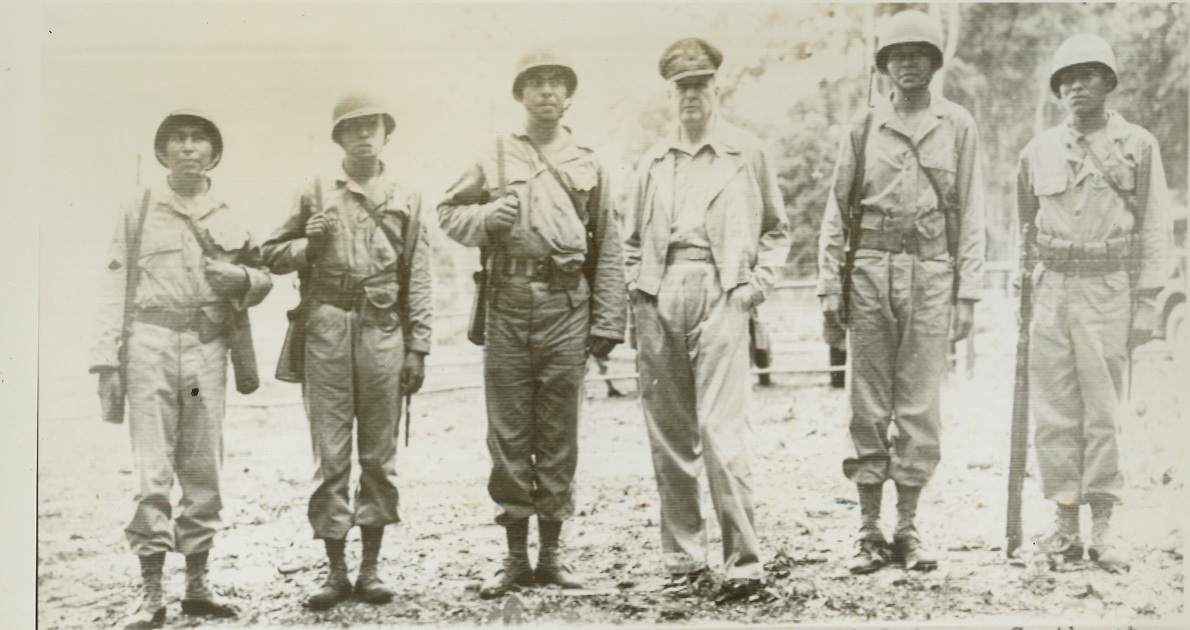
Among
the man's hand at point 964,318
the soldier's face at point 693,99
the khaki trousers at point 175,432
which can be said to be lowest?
the khaki trousers at point 175,432

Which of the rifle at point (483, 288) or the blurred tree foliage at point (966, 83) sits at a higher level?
the blurred tree foliage at point (966, 83)

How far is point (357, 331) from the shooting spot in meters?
3.72

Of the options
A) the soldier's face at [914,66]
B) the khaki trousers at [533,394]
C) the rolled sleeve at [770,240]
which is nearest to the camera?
the khaki trousers at [533,394]

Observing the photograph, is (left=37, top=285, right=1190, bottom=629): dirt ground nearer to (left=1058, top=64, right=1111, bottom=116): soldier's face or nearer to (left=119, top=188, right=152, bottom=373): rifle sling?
(left=119, top=188, right=152, bottom=373): rifle sling

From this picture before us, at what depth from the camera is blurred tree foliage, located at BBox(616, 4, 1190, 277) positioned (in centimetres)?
394

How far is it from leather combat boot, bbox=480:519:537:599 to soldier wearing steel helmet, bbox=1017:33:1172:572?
211 cm

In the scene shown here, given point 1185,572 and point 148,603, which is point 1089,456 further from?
point 148,603

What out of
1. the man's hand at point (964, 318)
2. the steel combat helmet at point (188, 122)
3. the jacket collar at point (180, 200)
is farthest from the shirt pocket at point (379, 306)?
the man's hand at point (964, 318)

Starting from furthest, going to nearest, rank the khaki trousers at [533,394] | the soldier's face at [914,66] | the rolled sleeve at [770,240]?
the soldier's face at [914,66], the rolled sleeve at [770,240], the khaki trousers at [533,394]

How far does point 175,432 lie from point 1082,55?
154 inches

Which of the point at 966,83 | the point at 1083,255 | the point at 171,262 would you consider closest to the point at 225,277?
the point at 171,262

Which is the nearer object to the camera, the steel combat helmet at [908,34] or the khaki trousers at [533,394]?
the khaki trousers at [533,394]

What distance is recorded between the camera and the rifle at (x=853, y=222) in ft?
12.8

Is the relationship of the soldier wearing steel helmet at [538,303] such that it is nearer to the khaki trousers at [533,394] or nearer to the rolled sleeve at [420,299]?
the khaki trousers at [533,394]
